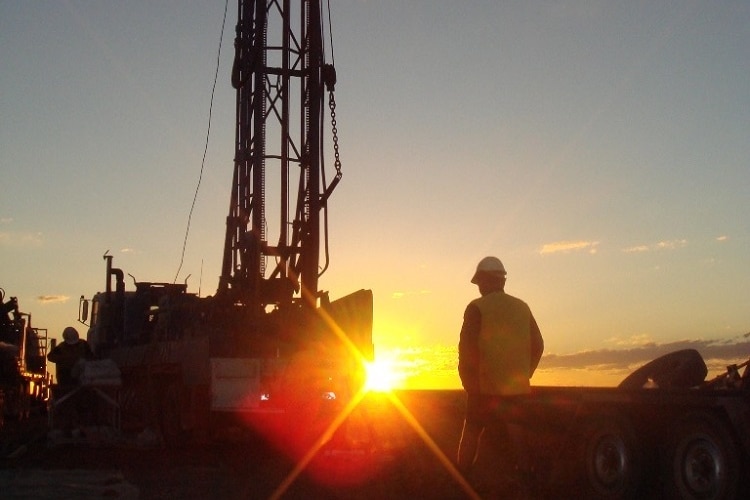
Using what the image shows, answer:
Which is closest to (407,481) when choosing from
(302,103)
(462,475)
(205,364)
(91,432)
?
(462,475)

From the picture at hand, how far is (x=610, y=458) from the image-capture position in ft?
35.2

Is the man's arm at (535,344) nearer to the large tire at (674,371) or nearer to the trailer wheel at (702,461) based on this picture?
the trailer wheel at (702,461)

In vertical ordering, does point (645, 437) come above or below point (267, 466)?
above

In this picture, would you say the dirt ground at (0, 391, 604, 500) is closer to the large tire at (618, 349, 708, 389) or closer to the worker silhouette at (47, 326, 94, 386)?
the worker silhouette at (47, 326, 94, 386)

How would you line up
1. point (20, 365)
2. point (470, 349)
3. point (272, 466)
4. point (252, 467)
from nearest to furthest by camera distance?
point (470, 349) → point (252, 467) → point (272, 466) → point (20, 365)

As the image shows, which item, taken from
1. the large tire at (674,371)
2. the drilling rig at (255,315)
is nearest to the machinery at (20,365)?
the drilling rig at (255,315)

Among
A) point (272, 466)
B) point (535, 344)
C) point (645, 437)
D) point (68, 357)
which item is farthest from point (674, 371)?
point (68, 357)

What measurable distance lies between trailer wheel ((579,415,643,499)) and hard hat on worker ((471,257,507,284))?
235cm

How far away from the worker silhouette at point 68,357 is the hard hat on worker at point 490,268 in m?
11.5

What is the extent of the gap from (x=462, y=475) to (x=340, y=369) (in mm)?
7486

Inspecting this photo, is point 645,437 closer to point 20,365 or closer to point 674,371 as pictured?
point 674,371

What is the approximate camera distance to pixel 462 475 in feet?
30.5

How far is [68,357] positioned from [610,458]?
443 inches

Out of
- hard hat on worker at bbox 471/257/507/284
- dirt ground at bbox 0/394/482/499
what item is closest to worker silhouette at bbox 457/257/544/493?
hard hat on worker at bbox 471/257/507/284
